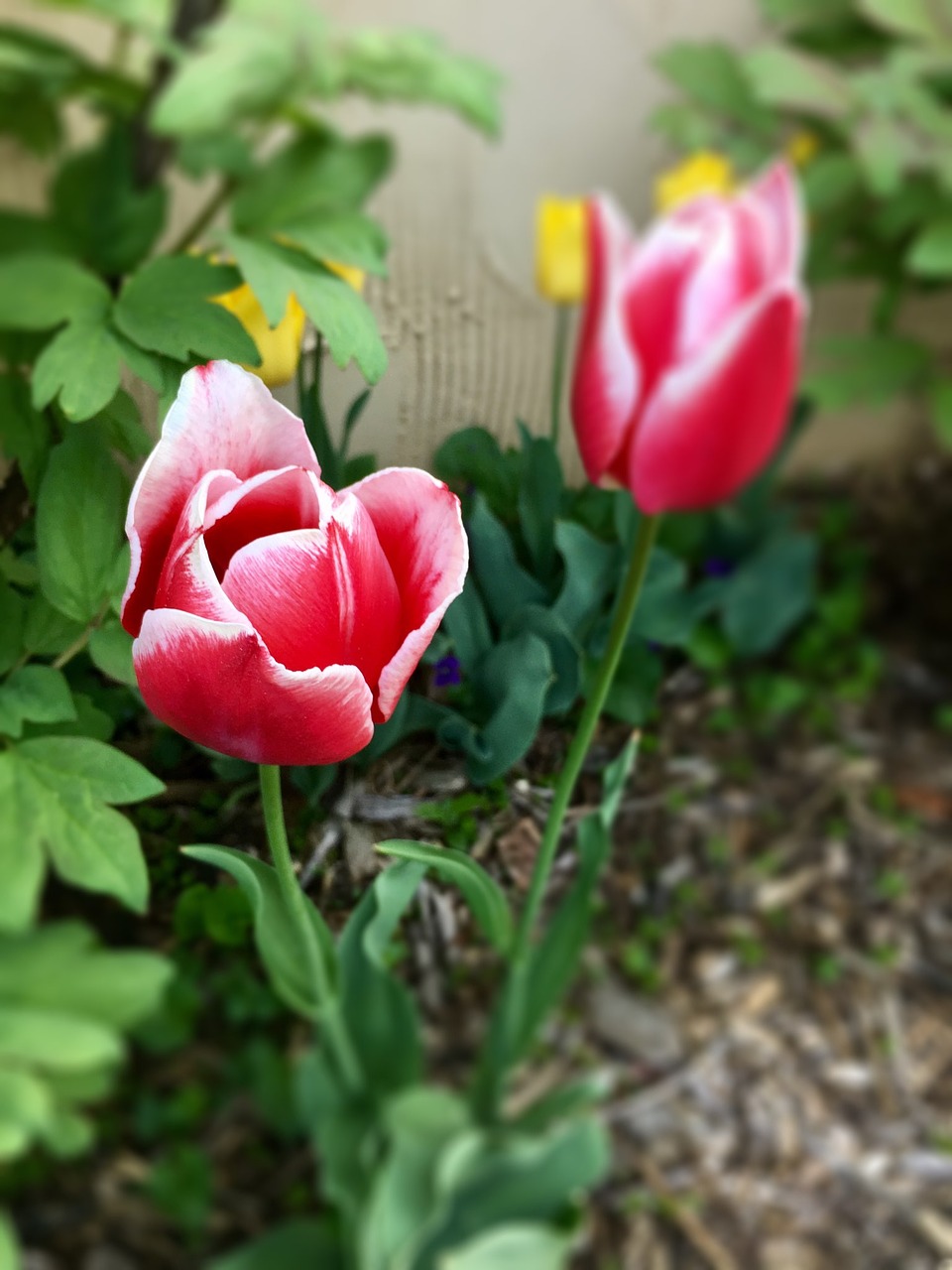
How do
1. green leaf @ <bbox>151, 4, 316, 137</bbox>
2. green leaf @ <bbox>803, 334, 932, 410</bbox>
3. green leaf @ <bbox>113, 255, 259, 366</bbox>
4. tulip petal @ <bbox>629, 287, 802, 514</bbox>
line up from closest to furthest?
1. tulip petal @ <bbox>629, 287, 802, 514</bbox>
2. green leaf @ <bbox>113, 255, 259, 366</bbox>
3. green leaf @ <bbox>151, 4, 316, 137</bbox>
4. green leaf @ <bbox>803, 334, 932, 410</bbox>

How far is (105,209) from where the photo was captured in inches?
20.6

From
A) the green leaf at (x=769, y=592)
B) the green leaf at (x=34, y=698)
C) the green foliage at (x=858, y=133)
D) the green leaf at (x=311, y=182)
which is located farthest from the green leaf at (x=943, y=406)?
the green leaf at (x=34, y=698)

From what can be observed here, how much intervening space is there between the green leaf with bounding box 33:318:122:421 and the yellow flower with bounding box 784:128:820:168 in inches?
29.2

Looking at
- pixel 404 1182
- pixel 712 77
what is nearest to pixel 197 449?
pixel 404 1182

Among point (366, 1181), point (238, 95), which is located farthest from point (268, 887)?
point (238, 95)

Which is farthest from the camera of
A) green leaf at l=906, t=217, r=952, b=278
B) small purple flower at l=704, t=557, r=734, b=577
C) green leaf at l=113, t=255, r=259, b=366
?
small purple flower at l=704, t=557, r=734, b=577

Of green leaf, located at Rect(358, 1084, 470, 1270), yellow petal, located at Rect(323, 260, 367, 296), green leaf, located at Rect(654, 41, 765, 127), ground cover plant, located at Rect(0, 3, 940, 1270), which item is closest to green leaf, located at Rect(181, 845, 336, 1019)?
ground cover plant, located at Rect(0, 3, 940, 1270)

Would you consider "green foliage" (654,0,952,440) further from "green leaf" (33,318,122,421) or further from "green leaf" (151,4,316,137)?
"green leaf" (33,318,122,421)

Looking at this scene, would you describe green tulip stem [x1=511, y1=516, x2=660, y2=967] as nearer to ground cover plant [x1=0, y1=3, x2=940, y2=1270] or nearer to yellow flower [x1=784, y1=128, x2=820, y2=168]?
ground cover plant [x1=0, y1=3, x2=940, y2=1270]

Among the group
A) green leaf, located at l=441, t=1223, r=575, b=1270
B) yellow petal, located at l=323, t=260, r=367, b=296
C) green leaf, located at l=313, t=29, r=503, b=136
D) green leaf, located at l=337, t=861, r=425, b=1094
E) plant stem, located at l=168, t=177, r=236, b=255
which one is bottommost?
green leaf, located at l=441, t=1223, r=575, b=1270

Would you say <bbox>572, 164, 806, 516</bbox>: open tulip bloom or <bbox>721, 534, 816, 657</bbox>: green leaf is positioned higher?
<bbox>572, 164, 806, 516</bbox>: open tulip bloom

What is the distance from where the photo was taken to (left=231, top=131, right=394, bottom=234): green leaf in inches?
18.6

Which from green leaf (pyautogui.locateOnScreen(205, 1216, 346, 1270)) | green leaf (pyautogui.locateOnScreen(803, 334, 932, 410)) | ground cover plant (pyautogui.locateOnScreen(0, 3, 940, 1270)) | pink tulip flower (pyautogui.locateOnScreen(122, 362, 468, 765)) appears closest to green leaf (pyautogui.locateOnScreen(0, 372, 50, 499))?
ground cover plant (pyautogui.locateOnScreen(0, 3, 940, 1270))

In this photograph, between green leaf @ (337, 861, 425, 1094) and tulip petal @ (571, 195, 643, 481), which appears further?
green leaf @ (337, 861, 425, 1094)
